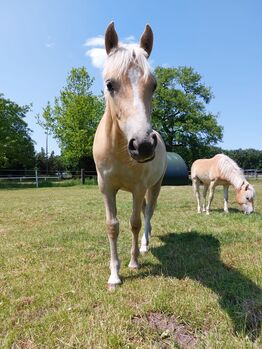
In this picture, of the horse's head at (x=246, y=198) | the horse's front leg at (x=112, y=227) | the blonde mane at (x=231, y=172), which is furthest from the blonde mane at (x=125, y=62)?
the blonde mane at (x=231, y=172)

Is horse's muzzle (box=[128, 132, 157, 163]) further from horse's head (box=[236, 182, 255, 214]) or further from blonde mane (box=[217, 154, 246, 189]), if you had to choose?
blonde mane (box=[217, 154, 246, 189])

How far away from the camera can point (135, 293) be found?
3041 mm

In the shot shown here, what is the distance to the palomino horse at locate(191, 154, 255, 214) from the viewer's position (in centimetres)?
827

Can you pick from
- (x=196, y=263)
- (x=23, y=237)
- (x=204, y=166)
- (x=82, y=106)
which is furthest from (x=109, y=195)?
(x=82, y=106)

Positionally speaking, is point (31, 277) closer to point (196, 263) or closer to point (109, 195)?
point (109, 195)

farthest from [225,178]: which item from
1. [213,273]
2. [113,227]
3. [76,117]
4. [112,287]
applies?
[76,117]

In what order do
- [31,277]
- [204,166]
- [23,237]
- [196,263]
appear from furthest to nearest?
[204,166] < [23,237] < [196,263] < [31,277]

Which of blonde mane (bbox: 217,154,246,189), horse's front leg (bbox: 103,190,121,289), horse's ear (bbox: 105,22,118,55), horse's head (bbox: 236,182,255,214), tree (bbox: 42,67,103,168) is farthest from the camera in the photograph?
tree (bbox: 42,67,103,168)

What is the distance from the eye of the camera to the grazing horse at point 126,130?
2387 mm

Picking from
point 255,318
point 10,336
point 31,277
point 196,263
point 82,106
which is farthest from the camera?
point 82,106

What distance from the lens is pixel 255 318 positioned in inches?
98.3

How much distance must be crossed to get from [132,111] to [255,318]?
1874 millimetres

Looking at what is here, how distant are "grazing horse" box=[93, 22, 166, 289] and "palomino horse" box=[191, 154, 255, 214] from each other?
194 inches

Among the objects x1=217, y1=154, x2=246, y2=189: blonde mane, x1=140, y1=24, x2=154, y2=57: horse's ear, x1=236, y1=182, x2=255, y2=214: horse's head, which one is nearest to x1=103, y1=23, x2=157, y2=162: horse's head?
x1=140, y1=24, x2=154, y2=57: horse's ear
